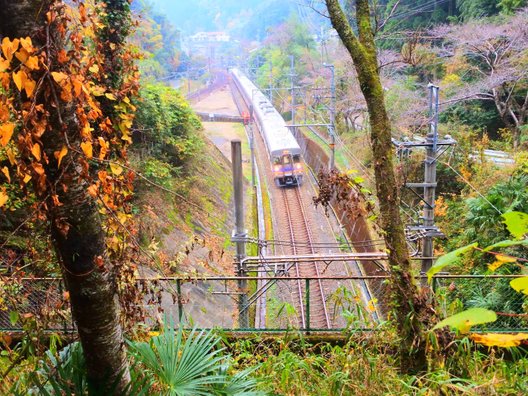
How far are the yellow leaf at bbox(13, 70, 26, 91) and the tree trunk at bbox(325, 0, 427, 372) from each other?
7.37 ft

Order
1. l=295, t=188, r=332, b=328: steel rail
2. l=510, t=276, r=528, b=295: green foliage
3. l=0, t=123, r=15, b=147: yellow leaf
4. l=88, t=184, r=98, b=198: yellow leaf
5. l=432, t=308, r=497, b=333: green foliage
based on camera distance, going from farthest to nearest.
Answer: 1. l=295, t=188, r=332, b=328: steel rail
2. l=88, t=184, r=98, b=198: yellow leaf
3. l=0, t=123, r=15, b=147: yellow leaf
4. l=510, t=276, r=528, b=295: green foliage
5. l=432, t=308, r=497, b=333: green foliage

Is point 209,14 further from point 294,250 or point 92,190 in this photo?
point 92,190

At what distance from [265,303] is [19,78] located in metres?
11.4

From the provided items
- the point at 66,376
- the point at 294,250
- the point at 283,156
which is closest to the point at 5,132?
the point at 66,376

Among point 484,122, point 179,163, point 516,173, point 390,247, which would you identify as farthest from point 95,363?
point 484,122

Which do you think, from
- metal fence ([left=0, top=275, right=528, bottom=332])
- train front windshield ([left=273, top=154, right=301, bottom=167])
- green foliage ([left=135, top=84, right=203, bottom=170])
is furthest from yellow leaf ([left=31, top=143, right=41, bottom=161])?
train front windshield ([left=273, top=154, right=301, bottom=167])

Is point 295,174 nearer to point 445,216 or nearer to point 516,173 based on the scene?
point 445,216

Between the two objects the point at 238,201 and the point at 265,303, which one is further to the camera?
the point at 265,303

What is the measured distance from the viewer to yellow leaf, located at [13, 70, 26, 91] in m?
1.62

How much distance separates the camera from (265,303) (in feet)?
40.9

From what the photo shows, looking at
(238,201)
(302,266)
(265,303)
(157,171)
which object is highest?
(157,171)

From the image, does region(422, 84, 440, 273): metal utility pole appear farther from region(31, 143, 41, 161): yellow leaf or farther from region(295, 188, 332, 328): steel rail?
region(31, 143, 41, 161): yellow leaf

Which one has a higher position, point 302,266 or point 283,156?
point 283,156

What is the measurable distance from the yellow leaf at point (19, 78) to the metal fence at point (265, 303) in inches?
52.4
